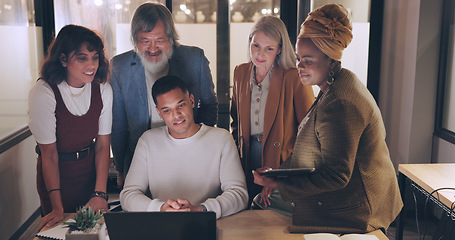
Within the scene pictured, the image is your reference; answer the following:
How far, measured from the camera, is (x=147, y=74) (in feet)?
7.63

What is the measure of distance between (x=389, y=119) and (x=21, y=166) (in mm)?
2970

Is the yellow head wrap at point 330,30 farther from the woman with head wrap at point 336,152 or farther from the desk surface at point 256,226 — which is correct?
the desk surface at point 256,226

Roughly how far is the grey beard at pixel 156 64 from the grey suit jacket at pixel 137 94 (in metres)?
0.03

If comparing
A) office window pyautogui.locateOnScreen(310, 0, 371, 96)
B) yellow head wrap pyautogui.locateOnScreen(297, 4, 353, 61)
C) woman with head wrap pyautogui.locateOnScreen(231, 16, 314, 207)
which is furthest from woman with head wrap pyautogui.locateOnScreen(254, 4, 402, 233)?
office window pyautogui.locateOnScreen(310, 0, 371, 96)

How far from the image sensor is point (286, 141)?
232cm

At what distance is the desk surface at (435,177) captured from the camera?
2.05 metres

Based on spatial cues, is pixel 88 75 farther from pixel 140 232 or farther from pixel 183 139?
pixel 140 232

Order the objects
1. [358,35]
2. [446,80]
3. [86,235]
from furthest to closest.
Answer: [358,35] → [446,80] → [86,235]

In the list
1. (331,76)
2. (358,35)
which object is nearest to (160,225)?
(331,76)

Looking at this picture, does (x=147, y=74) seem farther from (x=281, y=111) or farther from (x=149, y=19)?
(x=281, y=111)

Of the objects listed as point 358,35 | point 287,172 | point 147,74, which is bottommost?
point 287,172

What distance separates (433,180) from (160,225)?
153 centimetres

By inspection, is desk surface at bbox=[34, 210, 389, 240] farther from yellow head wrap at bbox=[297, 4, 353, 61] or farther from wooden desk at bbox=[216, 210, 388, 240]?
yellow head wrap at bbox=[297, 4, 353, 61]

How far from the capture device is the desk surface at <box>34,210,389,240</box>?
1602 millimetres
